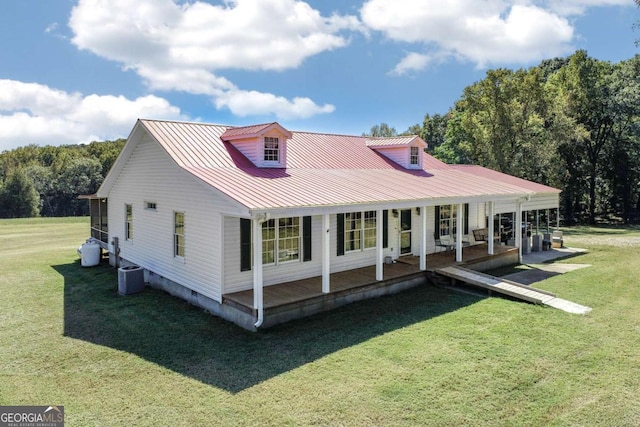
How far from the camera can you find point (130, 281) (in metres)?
11.6

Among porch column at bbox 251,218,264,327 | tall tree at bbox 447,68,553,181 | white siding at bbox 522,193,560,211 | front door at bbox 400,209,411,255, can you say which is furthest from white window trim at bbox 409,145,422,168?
tall tree at bbox 447,68,553,181

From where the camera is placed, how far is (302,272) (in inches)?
443

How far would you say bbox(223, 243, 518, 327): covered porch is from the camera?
905 centimetres

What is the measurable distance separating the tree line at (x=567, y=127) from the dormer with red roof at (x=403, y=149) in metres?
15.7

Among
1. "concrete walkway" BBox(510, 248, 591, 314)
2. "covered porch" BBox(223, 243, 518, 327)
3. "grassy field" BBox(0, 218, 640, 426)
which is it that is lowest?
"grassy field" BBox(0, 218, 640, 426)

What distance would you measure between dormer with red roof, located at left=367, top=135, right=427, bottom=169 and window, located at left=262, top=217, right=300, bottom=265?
7.02 m

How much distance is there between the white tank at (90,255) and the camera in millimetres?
15383

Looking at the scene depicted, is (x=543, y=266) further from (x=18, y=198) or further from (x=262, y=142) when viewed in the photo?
(x=18, y=198)

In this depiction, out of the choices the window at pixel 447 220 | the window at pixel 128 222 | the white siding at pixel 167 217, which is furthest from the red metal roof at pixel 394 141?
the window at pixel 128 222

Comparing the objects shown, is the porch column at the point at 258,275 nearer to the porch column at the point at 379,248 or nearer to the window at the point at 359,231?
the porch column at the point at 379,248

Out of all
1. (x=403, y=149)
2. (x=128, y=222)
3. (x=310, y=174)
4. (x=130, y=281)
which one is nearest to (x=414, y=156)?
(x=403, y=149)

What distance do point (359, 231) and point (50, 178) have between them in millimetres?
64295

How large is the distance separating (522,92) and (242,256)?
2737 cm

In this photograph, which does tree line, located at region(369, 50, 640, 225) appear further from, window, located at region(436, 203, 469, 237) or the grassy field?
the grassy field
